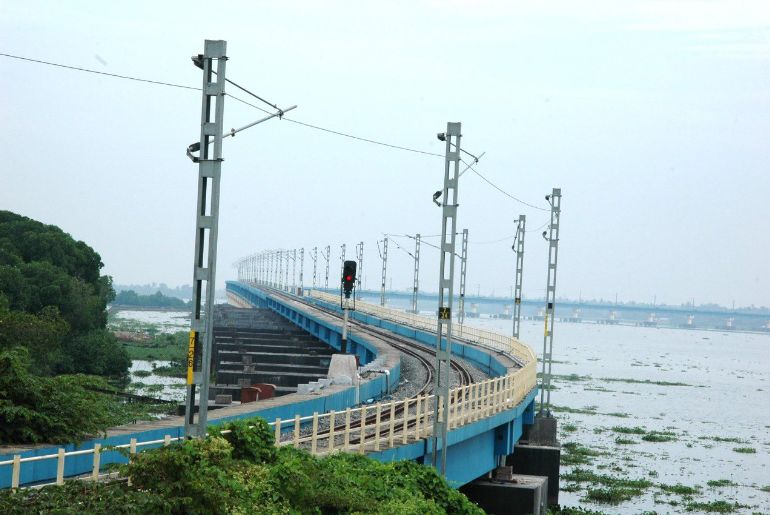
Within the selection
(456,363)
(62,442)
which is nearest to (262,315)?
(456,363)

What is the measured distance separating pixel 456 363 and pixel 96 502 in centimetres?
4470

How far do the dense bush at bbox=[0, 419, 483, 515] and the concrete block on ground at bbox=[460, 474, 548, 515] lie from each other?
541 inches

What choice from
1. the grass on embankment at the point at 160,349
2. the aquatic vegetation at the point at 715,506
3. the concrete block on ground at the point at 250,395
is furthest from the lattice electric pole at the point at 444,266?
the grass on embankment at the point at 160,349

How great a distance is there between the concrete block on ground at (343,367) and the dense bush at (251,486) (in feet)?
50.8

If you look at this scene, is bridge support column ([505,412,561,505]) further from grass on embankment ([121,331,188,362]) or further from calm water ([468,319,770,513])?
grass on embankment ([121,331,188,362])

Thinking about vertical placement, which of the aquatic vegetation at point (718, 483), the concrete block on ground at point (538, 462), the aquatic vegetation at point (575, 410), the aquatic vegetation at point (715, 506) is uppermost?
the concrete block on ground at point (538, 462)

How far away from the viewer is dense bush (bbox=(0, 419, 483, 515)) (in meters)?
15.4

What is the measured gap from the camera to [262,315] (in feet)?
509

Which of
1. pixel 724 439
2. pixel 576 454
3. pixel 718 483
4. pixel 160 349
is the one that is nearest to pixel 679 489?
pixel 718 483

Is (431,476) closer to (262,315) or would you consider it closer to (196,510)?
(196,510)

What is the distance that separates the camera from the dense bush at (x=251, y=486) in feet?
50.6

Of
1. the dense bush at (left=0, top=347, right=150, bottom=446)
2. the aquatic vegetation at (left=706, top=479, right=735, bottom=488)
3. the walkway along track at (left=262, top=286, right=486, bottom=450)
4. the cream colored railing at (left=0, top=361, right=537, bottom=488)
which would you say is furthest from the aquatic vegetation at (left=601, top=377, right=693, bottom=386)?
the dense bush at (left=0, top=347, right=150, bottom=446)

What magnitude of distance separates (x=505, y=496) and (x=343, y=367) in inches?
278

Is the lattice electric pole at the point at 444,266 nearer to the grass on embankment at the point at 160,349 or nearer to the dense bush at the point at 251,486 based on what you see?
the dense bush at the point at 251,486
